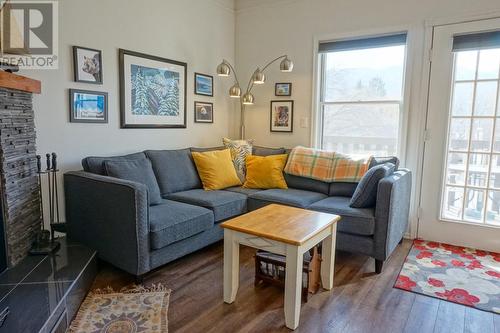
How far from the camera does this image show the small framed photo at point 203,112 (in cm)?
396

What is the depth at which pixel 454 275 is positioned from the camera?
2.59 metres

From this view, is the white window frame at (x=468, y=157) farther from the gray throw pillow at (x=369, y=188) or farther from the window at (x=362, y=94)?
the gray throw pillow at (x=369, y=188)

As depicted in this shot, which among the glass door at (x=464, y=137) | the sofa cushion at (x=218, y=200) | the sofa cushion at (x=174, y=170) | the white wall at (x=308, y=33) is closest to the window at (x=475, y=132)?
the glass door at (x=464, y=137)

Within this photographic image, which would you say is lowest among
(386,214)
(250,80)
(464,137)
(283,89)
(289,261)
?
(289,261)

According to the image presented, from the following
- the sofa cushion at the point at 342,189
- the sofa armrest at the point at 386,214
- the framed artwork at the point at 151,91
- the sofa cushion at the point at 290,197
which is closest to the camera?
the sofa armrest at the point at 386,214

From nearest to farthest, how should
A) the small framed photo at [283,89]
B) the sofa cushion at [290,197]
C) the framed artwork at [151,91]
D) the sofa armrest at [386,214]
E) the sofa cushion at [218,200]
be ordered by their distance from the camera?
the sofa armrest at [386,214] → the sofa cushion at [218,200] → the sofa cushion at [290,197] → the framed artwork at [151,91] → the small framed photo at [283,89]

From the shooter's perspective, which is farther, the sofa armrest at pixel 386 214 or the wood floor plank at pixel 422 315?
the sofa armrest at pixel 386 214

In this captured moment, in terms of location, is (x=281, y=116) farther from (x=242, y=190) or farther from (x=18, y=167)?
(x=18, y=167)

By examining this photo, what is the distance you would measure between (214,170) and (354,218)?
145 centimetres

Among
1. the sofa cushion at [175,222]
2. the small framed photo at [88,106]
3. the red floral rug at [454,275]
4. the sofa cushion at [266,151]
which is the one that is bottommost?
the red floral rug at [454,275]

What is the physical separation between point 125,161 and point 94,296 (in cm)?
106

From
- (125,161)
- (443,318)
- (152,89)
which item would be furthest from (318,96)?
(443,318)

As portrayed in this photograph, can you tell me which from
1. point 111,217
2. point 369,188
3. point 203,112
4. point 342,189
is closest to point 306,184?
point 342,189

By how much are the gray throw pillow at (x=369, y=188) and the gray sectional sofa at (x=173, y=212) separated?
0.06m
